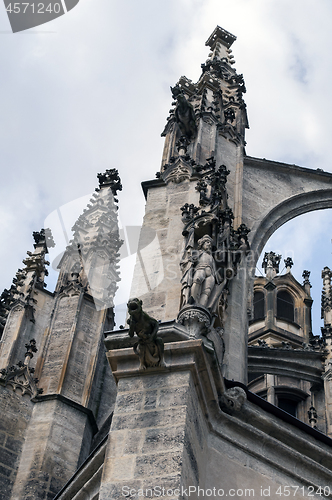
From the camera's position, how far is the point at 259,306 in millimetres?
28328

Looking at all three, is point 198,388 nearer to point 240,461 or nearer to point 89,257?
Answer: point 240,461

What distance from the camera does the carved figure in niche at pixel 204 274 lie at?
802cm

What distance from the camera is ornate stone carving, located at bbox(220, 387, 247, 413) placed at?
750 centimetres

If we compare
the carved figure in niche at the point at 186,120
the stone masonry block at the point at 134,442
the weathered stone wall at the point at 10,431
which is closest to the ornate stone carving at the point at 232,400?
the stone masonry block at the point at 134,442

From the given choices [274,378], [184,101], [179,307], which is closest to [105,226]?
[184,101]

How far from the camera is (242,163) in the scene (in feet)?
42.5

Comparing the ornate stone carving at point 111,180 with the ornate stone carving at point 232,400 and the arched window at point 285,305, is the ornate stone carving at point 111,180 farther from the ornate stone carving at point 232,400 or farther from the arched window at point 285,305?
the arched window at point 285,305

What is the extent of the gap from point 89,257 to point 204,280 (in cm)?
386

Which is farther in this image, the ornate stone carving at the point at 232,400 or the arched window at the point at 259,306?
the arched window at the point at 259,306

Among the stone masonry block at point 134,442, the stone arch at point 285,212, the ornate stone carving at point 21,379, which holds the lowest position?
the stone masonry block at point 134,442

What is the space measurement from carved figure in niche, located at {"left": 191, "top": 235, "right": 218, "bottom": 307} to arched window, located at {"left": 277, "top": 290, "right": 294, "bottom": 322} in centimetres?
1926

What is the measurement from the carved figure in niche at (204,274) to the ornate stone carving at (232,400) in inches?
39.3

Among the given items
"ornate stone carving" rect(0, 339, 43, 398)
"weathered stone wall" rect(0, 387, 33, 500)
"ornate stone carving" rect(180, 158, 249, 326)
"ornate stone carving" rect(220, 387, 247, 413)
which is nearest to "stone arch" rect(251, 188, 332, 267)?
"ornate stone carving" rect(180, 158, 249, 326)

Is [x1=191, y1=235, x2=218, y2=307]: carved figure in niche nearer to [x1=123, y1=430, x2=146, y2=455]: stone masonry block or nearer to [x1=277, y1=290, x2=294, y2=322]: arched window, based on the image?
[x1=123, y1=430, x2=146, y2=455]: stone masonry block
